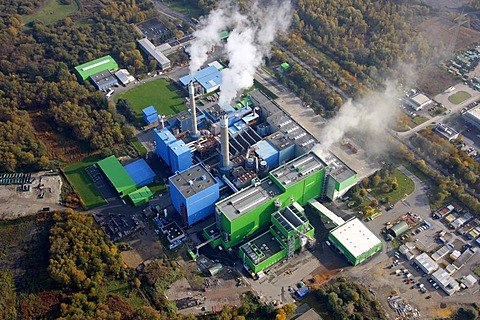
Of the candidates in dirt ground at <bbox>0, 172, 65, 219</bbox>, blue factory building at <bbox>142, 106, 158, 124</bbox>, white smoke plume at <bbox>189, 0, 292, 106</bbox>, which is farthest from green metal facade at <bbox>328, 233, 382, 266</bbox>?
dirt ground at <bbox>0, 172, 65, 219</bbox>

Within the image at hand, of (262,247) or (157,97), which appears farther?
(157,97)

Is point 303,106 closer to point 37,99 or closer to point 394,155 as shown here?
point 394,155

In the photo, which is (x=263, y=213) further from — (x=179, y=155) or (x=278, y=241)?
(x=179, y=155)

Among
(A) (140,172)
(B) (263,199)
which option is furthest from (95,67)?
(B) (263,199)

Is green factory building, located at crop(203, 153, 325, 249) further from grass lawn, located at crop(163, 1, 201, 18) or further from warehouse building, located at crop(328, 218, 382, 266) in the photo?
grass lawn, located at crop(163, 1, 201, 18)

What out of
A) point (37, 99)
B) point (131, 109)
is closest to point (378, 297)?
point (131, 109)
